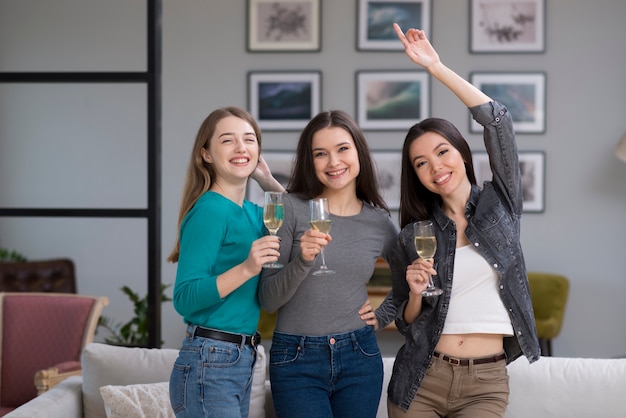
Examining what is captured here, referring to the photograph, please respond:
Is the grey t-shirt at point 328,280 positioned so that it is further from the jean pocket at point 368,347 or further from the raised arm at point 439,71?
the raised arm at point 439,71

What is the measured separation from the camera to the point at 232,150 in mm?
2254

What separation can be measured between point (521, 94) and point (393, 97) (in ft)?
3.42

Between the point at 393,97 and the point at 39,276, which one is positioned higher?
the point at 393,97

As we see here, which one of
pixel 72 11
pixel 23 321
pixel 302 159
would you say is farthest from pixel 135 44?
pixel 302 159

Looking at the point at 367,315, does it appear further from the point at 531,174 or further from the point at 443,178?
the point at 531,174

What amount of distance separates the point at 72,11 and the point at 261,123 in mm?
1799

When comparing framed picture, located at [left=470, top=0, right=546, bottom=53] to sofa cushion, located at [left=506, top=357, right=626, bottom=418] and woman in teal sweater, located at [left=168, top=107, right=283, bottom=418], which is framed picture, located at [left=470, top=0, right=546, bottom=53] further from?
woman in teal sweater, located at [left=168, top=107, right=283, bottom=418]

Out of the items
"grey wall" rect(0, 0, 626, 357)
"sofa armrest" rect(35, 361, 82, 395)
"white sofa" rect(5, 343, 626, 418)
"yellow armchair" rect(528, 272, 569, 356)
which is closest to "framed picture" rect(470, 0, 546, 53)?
"grey wall" rect(0, 0, 626, 357)

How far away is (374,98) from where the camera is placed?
658 cm

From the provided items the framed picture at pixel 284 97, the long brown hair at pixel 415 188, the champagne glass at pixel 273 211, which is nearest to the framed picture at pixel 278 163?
the framed picture at pixel 284 97

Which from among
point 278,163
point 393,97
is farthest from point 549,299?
point 278,163

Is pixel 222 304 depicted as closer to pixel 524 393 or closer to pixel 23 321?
pixel 524 393

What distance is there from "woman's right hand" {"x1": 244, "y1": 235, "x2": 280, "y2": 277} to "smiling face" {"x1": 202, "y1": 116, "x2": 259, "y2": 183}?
0.28 m

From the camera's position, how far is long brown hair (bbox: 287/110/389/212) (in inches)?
96.0
